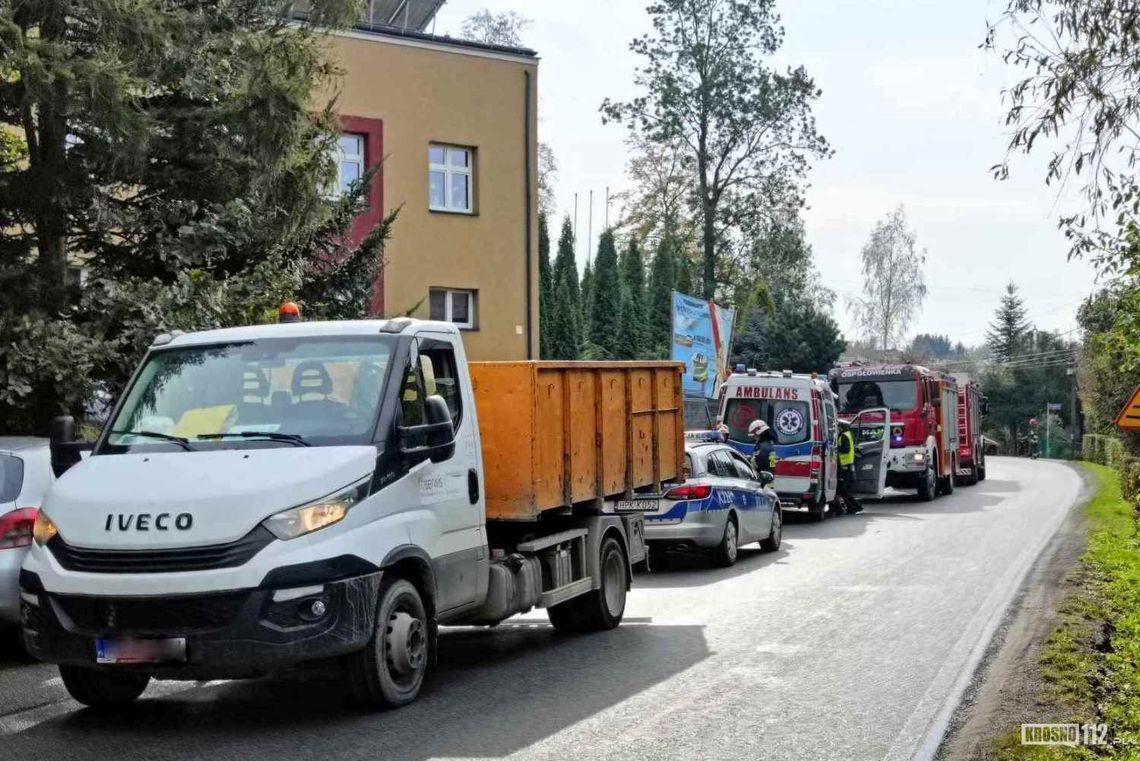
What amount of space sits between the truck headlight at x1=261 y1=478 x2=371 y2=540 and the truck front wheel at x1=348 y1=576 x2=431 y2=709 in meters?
0.61

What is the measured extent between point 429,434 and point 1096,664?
15.8ft

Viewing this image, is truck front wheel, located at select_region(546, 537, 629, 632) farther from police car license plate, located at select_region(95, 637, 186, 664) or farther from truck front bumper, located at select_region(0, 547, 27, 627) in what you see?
police car license plate, located at select_region(95, 637, 186, 664)

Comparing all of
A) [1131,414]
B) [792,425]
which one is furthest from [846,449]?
[1131,414]

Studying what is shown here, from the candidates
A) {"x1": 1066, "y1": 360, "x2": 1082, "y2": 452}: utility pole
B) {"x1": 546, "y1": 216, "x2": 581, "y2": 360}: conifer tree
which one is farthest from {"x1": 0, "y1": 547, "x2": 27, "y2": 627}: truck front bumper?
{"x1": 1066, "y1": 360, "x2": 1082, "y2": 452}: utility pole

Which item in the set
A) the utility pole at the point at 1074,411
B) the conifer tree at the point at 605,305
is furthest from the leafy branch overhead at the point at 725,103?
the utility pole at the point at 1074,411

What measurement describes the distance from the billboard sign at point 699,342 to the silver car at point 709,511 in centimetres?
1688

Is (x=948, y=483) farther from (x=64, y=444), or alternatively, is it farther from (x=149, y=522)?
(x=149, y=522)

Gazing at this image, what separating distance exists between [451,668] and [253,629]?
2667 millimetres

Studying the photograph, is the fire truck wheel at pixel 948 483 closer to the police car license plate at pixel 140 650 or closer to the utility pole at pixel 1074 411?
the police car license plate at pixel 140 650

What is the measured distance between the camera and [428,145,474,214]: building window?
29.2 metres

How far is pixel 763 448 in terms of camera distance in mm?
22438

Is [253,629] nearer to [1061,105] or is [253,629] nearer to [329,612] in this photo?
[329,612]

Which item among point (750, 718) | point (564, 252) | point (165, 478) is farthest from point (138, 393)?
point (564, 252)

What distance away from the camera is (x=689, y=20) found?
52.0 metres
